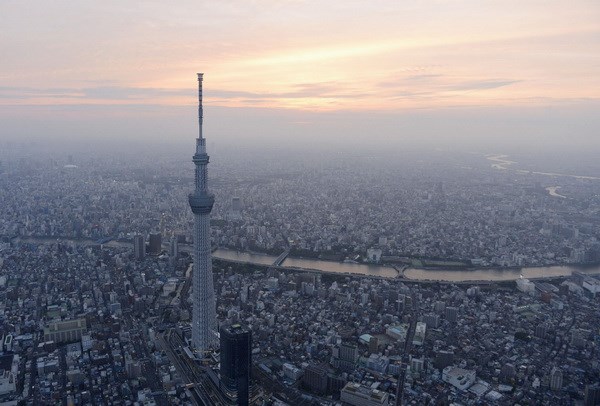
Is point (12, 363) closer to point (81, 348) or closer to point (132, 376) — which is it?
point (81, 348)

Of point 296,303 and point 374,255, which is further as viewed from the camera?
point 374,255

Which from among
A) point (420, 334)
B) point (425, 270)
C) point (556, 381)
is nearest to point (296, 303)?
point (420, 334)

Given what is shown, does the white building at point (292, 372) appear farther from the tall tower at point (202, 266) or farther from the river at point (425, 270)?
the river at point (425, 270)

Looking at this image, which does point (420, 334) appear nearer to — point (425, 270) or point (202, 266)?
point (202, 266)

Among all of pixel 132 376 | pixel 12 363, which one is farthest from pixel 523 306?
pixel 12 363

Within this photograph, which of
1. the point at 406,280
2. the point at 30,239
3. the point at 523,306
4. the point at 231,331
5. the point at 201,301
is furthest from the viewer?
the point at 30,239

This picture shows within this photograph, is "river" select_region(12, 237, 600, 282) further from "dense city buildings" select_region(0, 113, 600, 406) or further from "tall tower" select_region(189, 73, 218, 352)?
"tall tower" select_region(189, 73, 218, 352)

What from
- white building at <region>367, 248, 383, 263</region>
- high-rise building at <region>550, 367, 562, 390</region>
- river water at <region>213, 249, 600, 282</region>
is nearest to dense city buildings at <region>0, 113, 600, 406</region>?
high-rise building at <region>550, 367, 562, 390</region>
